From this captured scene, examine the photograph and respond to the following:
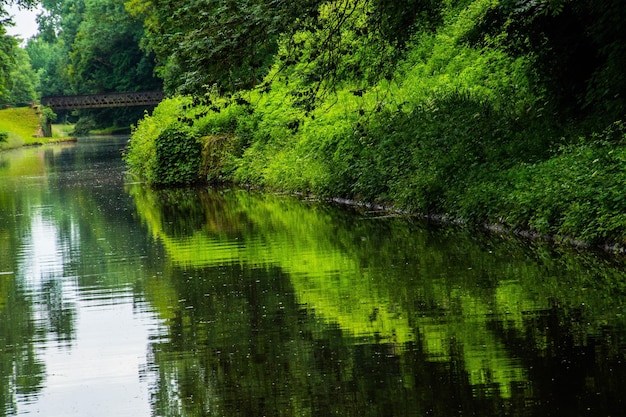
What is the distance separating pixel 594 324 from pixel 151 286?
6208 millimetres

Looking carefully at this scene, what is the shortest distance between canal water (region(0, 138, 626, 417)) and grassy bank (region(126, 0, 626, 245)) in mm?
786

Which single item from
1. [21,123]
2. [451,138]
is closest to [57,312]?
[451,138]

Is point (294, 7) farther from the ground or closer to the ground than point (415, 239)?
farther from the ground

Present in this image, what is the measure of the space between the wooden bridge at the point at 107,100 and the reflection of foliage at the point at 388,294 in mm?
87073

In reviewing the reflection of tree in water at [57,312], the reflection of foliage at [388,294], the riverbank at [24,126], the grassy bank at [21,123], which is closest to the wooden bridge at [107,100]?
the riverbank at [24,126]

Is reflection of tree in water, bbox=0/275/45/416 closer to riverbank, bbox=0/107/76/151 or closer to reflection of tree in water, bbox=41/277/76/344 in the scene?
reflection of tree in water, bbox=41/277/76/344

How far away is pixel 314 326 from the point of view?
10.7 meters

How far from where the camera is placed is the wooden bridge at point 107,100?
106 m

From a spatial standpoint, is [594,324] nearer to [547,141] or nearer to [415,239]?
[415,239]

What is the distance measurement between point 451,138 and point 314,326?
1112 cm

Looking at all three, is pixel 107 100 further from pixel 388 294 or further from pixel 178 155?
pixel 388 294

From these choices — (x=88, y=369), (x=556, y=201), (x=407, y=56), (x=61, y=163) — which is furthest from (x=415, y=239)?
(x=61, y=163)

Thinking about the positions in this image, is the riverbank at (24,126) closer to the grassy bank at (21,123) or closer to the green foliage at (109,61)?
the grassy bank at (21,123)

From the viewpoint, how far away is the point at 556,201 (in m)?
15.8
